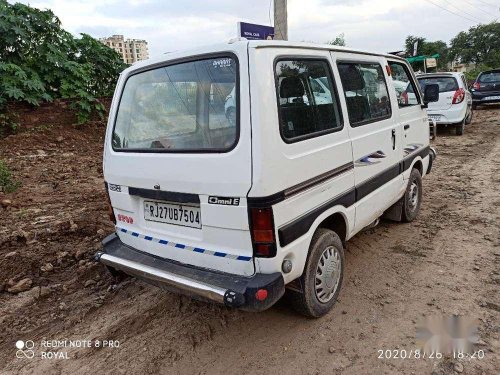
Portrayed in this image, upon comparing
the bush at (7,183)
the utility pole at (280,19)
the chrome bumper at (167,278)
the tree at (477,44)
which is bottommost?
the chrome bumper at (167,278)

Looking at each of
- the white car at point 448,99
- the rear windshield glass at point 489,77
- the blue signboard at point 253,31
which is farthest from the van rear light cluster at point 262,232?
the rear windshield glass at point 489,77

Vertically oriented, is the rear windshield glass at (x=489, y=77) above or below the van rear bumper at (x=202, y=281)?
above

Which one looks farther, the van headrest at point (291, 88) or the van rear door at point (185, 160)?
the van headrest at point (291, 88)

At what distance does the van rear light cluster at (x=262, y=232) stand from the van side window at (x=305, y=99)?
0.48 meters

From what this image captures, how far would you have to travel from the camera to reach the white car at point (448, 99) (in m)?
9.72

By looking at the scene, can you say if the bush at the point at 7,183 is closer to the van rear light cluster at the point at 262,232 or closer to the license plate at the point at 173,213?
the license plate at the point at 173,213

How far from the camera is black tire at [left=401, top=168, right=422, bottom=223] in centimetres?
438

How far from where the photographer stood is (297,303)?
8.93 ft

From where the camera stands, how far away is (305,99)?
2584 mm

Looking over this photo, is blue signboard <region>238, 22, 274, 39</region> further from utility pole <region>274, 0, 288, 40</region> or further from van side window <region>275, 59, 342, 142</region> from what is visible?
van side window <region>275, 59, 342, 142</region>

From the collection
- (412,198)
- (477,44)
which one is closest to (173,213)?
(412,198)

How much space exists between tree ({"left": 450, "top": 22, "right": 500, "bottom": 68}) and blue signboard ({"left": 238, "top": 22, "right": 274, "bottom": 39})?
57.9 meters

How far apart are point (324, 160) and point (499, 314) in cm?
171

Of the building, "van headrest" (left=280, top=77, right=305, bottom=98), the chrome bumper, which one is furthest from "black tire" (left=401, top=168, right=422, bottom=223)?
the building
